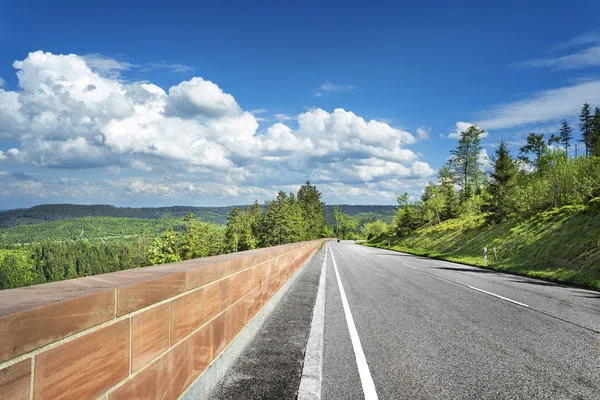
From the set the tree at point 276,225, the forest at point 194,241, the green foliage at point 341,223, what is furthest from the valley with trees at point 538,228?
the green foliage at point 341,223

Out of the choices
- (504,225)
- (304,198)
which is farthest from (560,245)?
(304,198)

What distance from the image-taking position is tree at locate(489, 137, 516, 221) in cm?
2993

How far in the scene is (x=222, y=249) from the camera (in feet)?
298

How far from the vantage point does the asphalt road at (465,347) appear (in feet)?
11.8

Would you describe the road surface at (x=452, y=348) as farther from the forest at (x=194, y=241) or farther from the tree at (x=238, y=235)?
the tree at (x=238, y=235)

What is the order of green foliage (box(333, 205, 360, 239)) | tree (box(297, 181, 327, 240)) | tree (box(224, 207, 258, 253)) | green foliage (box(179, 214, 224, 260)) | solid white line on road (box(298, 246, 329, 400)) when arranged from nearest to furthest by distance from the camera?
solid white line on road (box(298, 246, 329, 400))
green foliage (box(179, 214, 224, 260))
tree (box(224, 207, 258, 253))
tree (box(297, 181, 327, 240))
green foliage (box(333, 205, 360, 239))

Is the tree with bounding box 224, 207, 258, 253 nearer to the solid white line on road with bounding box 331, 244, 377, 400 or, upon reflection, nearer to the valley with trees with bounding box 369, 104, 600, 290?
the valley with trees with bounding box 369, 104, 600, 290

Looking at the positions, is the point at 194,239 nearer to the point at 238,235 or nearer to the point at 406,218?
the point at 238,235

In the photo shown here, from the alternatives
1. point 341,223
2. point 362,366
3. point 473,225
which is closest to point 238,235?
point 473,225

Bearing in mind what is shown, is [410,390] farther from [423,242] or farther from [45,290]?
[423,242]

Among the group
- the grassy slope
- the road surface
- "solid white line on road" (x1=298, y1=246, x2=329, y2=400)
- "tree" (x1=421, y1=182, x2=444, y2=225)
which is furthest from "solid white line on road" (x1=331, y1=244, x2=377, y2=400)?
"tree" (x1=421, y1=182, x2=444, y2=225)

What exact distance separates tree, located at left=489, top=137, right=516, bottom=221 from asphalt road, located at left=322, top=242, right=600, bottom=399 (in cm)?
2288

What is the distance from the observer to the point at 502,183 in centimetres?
3519

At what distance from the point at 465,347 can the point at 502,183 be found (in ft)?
115
